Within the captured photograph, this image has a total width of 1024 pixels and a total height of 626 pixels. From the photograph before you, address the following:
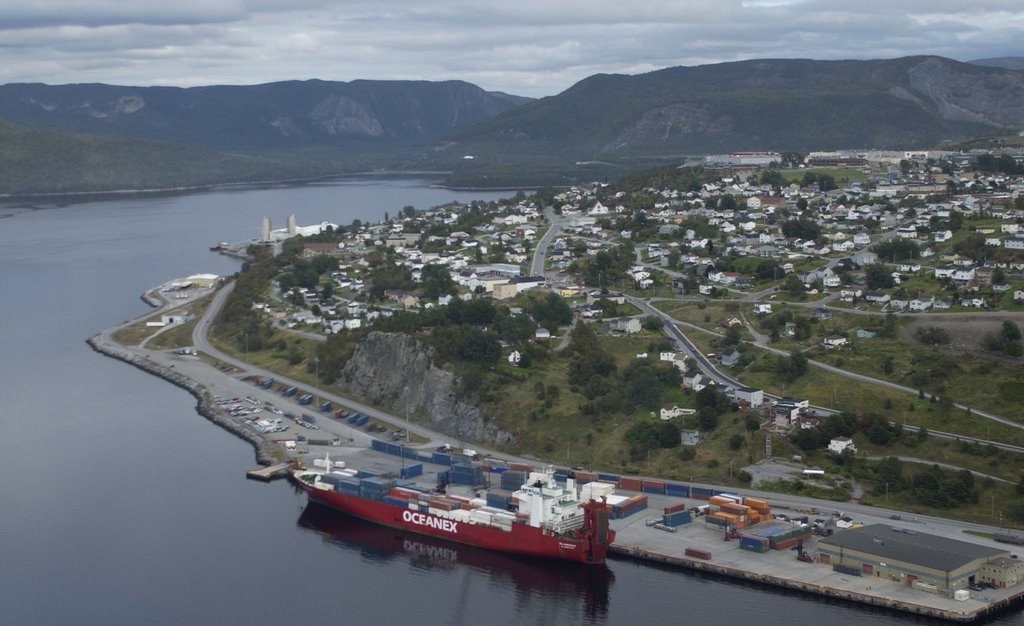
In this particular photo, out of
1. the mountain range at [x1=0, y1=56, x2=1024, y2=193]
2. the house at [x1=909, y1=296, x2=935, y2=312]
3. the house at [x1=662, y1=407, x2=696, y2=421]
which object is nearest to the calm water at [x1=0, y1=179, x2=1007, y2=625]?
the house at [x1=662, y1=407, x2=696, y2=421]

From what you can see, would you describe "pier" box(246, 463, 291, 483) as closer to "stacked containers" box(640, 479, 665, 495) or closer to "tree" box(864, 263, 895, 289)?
"stacked containers" box(640, 479, 665, 495)

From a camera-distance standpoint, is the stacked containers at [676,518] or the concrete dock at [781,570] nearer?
the concrete dock at [781,570]

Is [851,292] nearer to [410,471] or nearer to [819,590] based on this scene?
[410,471]

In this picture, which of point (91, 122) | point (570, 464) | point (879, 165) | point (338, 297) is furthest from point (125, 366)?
point (91, 122)

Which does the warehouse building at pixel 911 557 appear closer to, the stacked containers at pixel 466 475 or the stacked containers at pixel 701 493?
the stacked containers at pixel 701 493

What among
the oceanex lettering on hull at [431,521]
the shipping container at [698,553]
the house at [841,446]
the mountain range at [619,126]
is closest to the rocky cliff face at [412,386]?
the oceanex lettering on hull at [431,521]

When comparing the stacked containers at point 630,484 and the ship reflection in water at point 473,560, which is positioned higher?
the stacked containers at point 630,484
